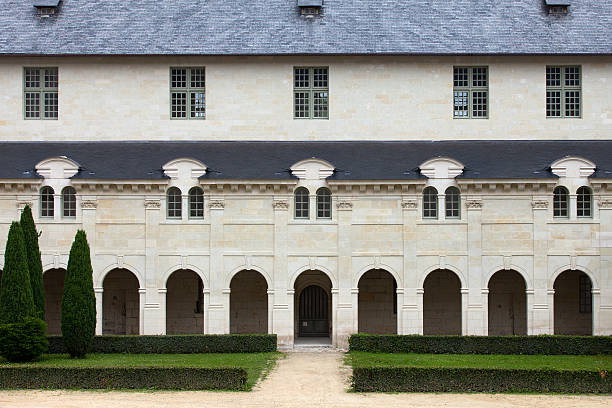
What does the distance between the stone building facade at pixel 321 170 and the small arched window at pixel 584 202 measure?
0.10 meters

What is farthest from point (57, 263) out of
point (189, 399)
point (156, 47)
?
point (189, 399)

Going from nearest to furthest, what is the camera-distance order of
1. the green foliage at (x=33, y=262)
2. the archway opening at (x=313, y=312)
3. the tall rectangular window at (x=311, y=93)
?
1. the green foliage at (x=33, y=262)
2. the tall rectangular window at (x=311, y=93)
3. the archway opening at (x=313, y=312)

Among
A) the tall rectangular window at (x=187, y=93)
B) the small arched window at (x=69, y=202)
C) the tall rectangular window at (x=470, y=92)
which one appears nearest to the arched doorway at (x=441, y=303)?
the tall rectangular window at (x=470, y=92)

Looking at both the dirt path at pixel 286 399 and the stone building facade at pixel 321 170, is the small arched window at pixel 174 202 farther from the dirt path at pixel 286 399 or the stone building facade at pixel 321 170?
the dirt path at pixel 286 399

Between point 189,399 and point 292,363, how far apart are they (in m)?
8.64

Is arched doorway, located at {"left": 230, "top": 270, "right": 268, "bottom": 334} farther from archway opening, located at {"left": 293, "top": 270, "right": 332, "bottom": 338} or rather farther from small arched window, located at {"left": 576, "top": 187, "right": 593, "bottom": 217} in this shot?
small arched window, located at {"left": 576, "top": 187, "right": 593, "bottom": 217}

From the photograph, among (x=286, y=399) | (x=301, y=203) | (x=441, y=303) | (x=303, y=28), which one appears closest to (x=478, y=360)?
(x=441, y=303)

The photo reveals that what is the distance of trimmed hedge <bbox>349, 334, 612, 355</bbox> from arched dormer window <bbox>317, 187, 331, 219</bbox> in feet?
22.5

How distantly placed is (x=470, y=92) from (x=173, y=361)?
2024cm

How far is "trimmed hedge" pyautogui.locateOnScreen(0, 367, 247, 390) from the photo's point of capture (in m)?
31.1

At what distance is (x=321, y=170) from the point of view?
4266cm

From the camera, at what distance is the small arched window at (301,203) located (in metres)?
43.1

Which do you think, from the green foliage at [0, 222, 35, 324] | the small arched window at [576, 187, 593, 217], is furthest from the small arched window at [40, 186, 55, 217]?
the small arched window at [576, 187, 593, 217]

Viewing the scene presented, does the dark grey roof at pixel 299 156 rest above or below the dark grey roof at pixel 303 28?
below
